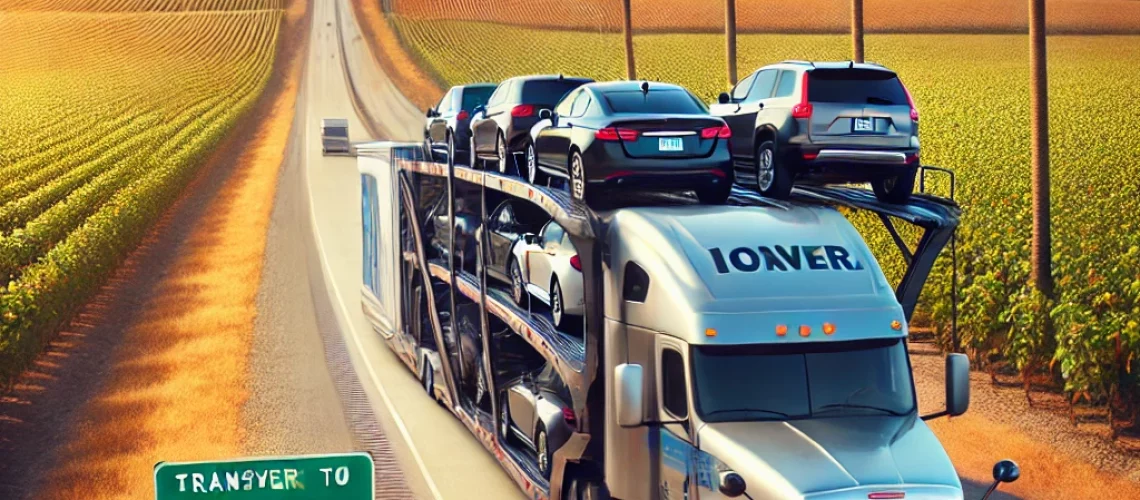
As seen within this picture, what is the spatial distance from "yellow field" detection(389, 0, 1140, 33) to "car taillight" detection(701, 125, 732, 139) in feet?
232

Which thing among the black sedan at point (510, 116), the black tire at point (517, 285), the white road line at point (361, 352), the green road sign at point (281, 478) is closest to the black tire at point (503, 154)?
the black sedan at point (510, 116)

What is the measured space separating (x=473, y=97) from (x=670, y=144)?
27.5 feet

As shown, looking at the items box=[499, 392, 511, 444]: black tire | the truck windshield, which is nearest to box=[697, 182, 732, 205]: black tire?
the truck windshield

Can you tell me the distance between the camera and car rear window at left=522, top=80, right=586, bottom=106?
15648mm

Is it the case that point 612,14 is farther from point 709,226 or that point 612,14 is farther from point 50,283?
point 709,226

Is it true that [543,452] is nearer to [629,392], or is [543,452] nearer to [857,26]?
[629,392]

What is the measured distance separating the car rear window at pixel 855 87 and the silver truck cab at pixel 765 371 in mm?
3269

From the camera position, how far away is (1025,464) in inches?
570

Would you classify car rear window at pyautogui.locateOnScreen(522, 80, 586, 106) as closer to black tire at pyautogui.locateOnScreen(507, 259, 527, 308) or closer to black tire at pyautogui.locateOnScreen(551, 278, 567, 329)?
black tire at pyautogui.locateOnScreen(507, 259, 527, 308)

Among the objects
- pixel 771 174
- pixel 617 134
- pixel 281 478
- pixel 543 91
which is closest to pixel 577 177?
pixel 617 134

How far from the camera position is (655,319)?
28.8ft

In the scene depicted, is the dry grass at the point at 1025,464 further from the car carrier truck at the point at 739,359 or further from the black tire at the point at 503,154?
the black tire at the point at 503,154

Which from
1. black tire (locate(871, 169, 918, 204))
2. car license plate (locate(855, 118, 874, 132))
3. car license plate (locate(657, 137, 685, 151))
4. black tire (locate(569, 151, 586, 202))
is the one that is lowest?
black tire (locate(871, 169, 918, 204))

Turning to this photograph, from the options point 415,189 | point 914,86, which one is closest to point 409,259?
point 415,189
